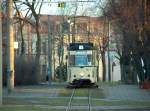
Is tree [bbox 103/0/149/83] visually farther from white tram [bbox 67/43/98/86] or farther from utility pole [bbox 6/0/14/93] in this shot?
utility pole [bbox 6/0/14/93]

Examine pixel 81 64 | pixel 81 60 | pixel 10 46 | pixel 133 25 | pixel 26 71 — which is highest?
pixel 133 25

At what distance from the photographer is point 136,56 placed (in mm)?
46906

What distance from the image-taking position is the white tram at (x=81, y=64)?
1720 inches

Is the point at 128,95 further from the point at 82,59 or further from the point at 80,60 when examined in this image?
the point at 80,60

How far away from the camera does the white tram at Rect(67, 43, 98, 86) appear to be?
4369 centimetres

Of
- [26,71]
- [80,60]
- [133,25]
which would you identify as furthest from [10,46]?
[26,71]

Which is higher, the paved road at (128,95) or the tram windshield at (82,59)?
the tram windshield at (82,59)

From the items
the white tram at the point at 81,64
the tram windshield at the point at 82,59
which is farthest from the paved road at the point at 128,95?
the tram windshield at the point at 82,59

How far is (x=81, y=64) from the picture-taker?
43.8 meters

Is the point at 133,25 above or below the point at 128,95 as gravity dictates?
above

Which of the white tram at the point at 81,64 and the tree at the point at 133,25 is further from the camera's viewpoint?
the white tram at the point at 81,64

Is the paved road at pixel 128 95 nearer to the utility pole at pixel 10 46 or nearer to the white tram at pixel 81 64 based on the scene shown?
the white tram at pixel 81 64

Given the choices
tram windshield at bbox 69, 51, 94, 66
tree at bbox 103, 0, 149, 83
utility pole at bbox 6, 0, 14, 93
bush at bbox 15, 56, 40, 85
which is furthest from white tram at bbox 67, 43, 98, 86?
bush at bbox 15, 56, 40, 85

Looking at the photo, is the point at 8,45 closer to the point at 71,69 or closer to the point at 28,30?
the point at 71,69
